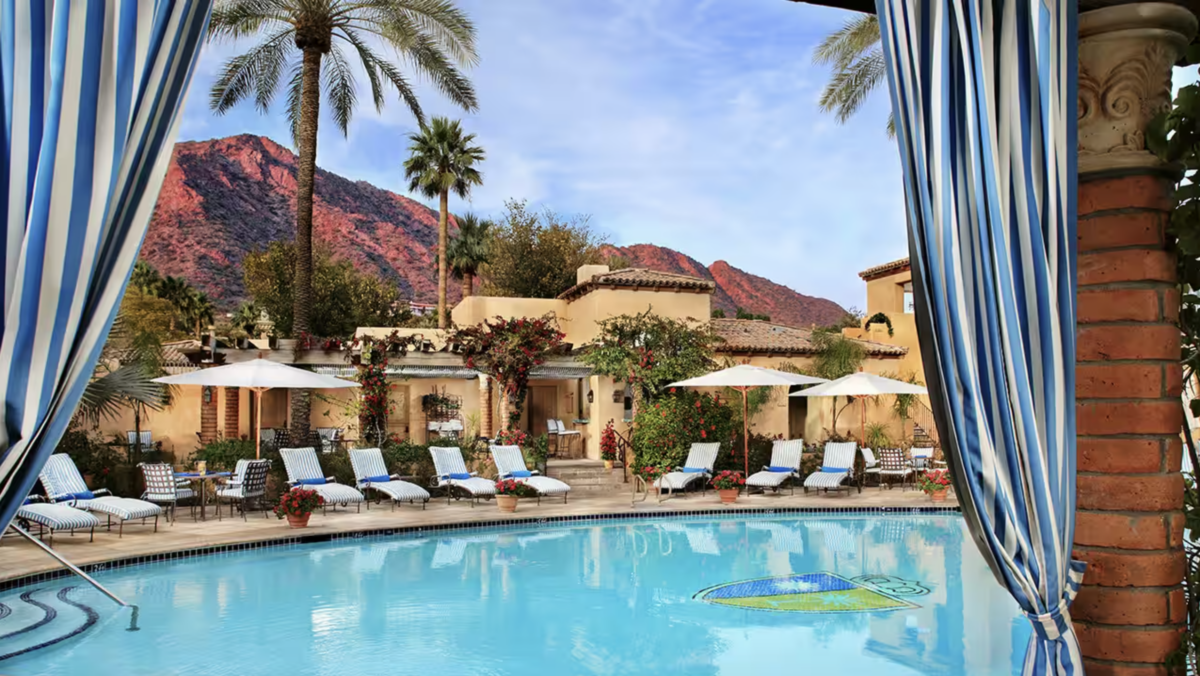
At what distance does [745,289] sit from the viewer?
83000 millimetres

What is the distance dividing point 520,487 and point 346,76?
414 inches

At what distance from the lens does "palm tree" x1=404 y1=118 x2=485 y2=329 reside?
34344mm

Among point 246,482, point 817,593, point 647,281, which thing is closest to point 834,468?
point 817,593

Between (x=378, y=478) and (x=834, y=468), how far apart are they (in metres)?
7.89

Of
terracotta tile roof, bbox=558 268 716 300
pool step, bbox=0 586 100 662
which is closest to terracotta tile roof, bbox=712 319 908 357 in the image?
terracotta tile roof, bbox=558 268 716 300

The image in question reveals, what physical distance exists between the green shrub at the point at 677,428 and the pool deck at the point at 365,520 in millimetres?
900

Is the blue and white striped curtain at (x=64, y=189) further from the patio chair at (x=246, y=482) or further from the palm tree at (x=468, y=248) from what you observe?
the palm tree at (x=468, y=248)

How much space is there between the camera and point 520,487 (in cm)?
1419

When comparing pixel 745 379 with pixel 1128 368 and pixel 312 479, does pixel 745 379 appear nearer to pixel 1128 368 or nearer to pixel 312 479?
pixel 312 479

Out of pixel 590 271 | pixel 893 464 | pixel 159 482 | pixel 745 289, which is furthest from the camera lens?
pixel 745 289

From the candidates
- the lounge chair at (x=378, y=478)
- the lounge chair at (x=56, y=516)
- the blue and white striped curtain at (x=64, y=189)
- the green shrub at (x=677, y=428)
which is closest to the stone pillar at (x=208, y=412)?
the lounge chair at (x=378, y=478)

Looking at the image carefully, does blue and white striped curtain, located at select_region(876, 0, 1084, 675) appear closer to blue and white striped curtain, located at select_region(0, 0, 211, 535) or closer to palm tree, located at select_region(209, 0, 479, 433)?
blue and white striped curtain, located at select_region(0, 0, 211, 535)

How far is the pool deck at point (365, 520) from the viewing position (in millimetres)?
9938

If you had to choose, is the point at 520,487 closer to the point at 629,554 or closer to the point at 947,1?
the point at 629,554
